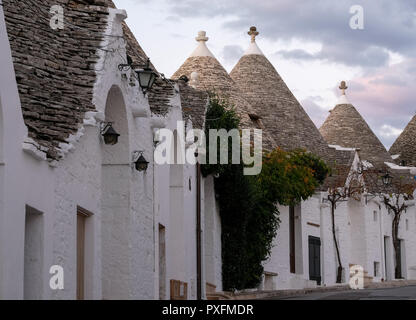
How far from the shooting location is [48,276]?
13.6 meters

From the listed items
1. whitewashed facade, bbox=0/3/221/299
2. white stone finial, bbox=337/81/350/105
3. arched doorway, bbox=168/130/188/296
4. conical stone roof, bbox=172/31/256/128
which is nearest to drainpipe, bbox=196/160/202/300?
whitewashed facade, bbox=0/3/221/299

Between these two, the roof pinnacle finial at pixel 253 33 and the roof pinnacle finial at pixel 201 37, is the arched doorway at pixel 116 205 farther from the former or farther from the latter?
the roof pinnacle finial at pixel 253 33

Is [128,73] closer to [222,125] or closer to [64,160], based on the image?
[64,160]

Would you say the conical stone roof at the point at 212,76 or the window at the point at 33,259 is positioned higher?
the conical stone roof at the point at 212,76

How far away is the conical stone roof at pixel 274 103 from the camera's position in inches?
1544

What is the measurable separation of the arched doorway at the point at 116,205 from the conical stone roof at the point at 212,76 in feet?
51.0

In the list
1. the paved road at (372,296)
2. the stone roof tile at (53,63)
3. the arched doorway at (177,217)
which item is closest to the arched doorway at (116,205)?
the stone roof tile at (53,63)

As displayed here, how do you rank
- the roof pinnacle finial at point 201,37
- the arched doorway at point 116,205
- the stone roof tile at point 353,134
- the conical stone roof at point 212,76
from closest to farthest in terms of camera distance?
the arched doorway at point 116,205 < the conical stone roof at point 212,76 < the roof pinnacle finial at point 201,37 < the stone roof tile at point 353,134

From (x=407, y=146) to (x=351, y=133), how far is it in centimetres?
605

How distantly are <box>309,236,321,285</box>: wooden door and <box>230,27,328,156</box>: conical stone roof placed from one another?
373 centimetres

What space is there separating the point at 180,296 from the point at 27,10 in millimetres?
8924

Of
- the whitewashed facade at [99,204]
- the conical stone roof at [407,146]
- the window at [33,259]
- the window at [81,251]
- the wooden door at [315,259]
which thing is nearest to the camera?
the whitewashed facade at [99,204]

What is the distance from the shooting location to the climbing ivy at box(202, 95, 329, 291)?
2797 centimetres
